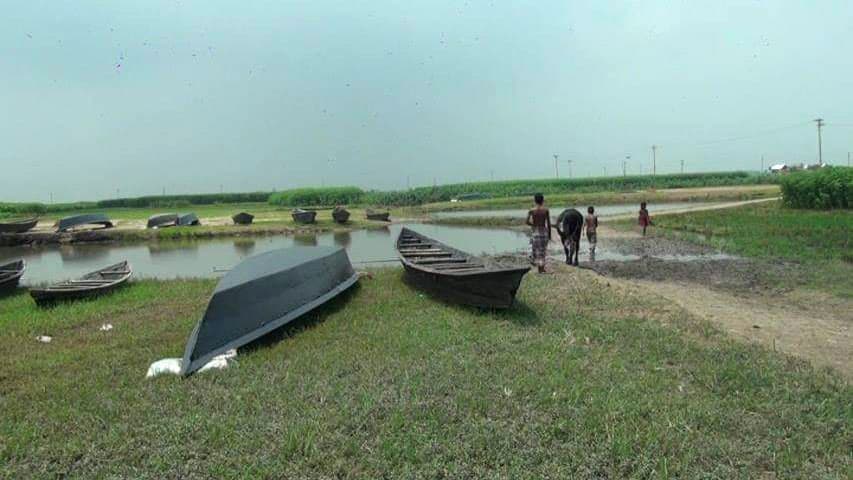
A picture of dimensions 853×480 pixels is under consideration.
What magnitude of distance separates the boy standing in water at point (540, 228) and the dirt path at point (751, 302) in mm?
Answer: 1652

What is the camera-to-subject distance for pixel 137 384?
17.7 ft

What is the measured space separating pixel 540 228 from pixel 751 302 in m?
4.05

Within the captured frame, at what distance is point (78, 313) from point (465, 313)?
6.29m

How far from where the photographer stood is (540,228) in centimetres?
1189

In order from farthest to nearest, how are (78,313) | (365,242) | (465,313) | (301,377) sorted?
1. (365,242)
2. (78,313)
3. (465,313)
4. (301,377)

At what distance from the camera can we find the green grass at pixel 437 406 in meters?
3.76

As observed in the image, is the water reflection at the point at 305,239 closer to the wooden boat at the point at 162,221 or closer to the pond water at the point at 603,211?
the wooden boat at the point at 162,221

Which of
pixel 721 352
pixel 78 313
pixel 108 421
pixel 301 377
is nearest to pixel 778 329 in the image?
pixel 721 352

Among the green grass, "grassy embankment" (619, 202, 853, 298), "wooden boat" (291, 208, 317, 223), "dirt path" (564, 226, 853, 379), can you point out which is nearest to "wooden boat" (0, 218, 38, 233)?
"wooden boat" (291, 208, 317, 223)

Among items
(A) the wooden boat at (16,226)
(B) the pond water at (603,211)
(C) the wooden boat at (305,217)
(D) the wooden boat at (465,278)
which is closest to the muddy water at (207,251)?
(A) the wooden boat at (16,226)

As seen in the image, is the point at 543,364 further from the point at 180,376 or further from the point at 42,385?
the point at 42,385

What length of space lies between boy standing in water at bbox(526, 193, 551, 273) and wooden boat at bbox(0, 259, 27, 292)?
11.1 metres

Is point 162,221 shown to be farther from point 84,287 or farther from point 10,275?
point 84,287

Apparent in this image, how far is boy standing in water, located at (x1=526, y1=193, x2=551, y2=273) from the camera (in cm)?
1182
